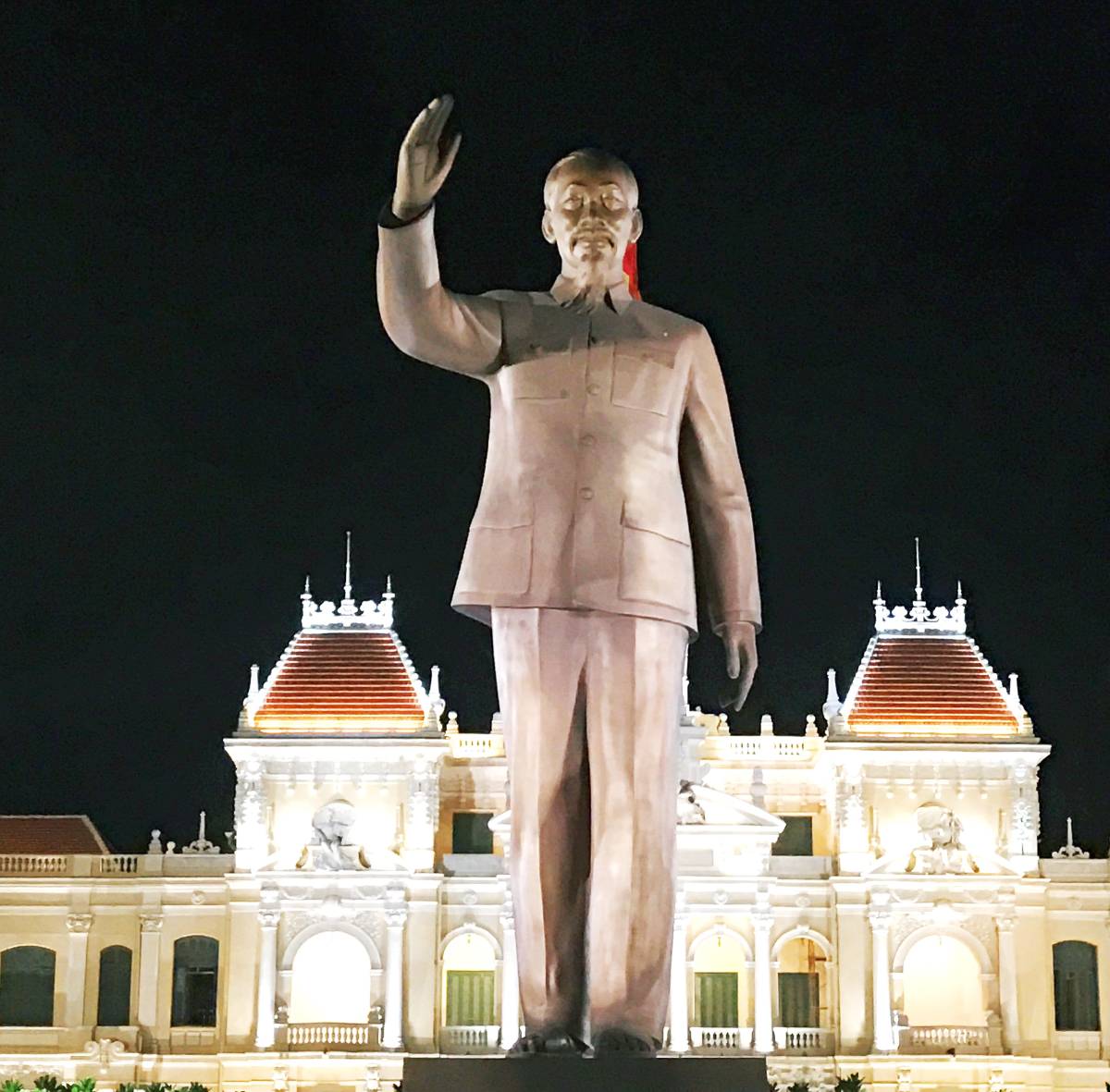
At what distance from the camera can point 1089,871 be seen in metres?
46.5

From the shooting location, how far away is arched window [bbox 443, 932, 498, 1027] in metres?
45.9

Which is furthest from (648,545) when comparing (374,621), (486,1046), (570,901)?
(374,621)

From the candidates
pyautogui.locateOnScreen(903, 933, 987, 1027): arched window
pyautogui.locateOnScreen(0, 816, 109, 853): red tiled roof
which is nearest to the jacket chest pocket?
pyautogui.locateOnScreen(903, 933, 987, 1027): arched window

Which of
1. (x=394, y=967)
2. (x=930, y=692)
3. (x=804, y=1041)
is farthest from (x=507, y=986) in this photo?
(x=930, y=692)

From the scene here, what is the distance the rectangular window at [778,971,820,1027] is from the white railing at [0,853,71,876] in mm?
16100

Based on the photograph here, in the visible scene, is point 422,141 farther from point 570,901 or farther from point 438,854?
point 438,854

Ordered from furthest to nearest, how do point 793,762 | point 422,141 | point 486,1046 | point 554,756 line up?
point 793,762 < point 486,1046 < point 554,756 < point 422,141

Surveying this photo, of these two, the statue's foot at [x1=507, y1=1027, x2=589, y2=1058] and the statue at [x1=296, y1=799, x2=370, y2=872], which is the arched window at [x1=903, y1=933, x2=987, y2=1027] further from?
the statue's foot at [x1=507, y1=1027, x2=589, y2=1058]

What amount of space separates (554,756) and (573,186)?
7.26 ft

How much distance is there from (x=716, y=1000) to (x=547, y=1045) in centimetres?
3957

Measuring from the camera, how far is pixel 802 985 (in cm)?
4694

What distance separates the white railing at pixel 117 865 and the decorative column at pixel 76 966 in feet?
3.61

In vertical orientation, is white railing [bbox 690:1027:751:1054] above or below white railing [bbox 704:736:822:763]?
below

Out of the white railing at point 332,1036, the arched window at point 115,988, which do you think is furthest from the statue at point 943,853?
the arched window at point 115,988
